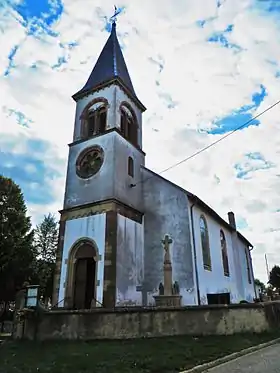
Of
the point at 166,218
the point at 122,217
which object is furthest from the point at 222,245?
the point at 122,217

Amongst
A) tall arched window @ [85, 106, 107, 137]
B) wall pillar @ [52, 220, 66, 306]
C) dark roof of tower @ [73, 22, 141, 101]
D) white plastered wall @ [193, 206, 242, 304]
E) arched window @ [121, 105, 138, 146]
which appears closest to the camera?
wall pillar @ [52, 220, 66, 306]

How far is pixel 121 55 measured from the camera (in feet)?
84.9

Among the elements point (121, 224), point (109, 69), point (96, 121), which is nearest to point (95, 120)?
point (96, 121)

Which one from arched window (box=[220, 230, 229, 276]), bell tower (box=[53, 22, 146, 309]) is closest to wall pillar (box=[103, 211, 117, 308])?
bell tower (box=[53, 22, 146, 309])

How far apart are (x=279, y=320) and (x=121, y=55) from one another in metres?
22.6

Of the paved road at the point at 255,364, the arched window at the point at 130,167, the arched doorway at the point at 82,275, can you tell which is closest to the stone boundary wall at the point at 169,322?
the paved road at the point at 255,364

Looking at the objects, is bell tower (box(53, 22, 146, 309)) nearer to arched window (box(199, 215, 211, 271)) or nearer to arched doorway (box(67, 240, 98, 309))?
arched doorway (box(67, 240, 98, 309))

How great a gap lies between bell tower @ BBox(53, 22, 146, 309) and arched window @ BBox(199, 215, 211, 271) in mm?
3740

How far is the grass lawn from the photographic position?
6.57 metres

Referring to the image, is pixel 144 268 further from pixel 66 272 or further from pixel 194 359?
pixel 194 359

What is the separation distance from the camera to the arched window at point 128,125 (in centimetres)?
2088

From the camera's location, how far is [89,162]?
1961 cm

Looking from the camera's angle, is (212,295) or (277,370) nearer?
(277,370)

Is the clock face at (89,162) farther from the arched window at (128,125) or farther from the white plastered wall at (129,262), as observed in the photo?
the white plastered wall at (129,262)
